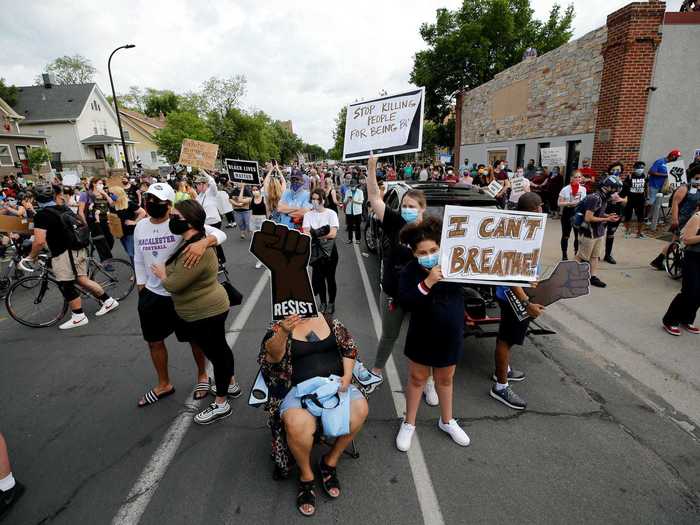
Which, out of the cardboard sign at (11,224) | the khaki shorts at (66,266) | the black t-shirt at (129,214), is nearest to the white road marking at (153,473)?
the khaki shorts at (66,266)

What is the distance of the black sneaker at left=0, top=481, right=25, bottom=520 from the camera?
239 cm

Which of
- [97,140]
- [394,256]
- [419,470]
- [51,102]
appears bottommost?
[419,470]

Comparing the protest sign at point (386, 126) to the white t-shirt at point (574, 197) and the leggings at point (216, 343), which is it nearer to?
the leggings at point (216, 343)

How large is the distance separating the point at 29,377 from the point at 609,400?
5.98 metres

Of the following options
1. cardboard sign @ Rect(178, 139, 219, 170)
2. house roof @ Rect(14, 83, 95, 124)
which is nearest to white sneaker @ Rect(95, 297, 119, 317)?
cardboard sign @ Rect(178, 139, 219, 170)

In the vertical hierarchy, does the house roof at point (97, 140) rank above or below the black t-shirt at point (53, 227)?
above

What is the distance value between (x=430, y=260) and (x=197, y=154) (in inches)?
327

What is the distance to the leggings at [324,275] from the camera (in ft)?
17.3

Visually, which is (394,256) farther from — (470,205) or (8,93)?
(8,93)

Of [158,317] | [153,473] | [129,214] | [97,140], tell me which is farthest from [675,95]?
[97,140]

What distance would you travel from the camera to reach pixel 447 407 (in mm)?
2914

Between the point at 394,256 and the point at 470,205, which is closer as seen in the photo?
the point at 394,256

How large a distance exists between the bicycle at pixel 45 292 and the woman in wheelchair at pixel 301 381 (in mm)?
4584

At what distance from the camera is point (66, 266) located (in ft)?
16.7
